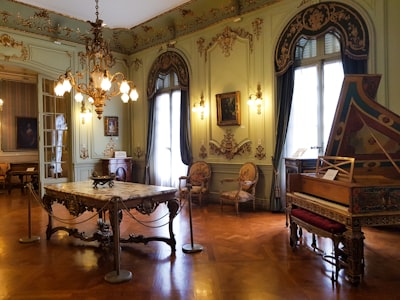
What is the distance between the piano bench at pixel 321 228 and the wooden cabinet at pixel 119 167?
5367mm

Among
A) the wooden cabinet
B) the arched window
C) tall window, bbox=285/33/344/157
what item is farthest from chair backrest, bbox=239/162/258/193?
the wooden cabinet

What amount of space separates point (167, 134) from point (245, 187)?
9.16ft

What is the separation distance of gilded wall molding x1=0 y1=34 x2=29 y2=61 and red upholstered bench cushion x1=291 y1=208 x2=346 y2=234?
265 inches

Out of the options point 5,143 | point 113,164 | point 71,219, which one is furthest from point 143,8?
point 5,143

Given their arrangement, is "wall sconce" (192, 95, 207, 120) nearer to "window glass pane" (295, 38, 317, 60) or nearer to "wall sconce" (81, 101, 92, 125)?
"window glass pane" (295, 38, 317, 60)

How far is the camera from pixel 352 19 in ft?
16.8

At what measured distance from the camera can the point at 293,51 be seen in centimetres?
585

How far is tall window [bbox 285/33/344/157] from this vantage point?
5.58 metres

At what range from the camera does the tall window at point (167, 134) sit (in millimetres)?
8031

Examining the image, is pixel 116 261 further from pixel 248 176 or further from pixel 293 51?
pixel 293 51

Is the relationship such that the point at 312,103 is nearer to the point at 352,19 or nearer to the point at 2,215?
the point at 352,19

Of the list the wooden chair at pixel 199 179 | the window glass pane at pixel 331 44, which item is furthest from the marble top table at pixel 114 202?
the window glass pane at pixel 331 44

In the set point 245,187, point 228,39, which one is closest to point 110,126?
point 228,39

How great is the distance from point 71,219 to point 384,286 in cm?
480
